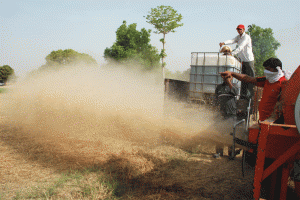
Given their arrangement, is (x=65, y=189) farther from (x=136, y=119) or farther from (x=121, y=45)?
(x=121, y=45)

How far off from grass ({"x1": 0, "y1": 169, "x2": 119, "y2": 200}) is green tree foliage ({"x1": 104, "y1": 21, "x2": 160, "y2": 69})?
23.0 metres

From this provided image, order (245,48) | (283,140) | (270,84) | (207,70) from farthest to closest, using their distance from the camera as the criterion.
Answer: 1. (207,70)
2. (245,48)
3. (270,84)
4. (283,140)

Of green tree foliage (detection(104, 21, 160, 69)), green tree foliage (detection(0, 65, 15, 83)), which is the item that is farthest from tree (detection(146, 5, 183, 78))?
green tree foliage (detection(0, 65, 15, 83))

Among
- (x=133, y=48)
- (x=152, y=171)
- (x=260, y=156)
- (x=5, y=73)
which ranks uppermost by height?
(x=133, y=48)

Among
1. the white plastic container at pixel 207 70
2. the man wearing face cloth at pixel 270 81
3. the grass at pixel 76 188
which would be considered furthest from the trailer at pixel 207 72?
the grass at pixel 76 188

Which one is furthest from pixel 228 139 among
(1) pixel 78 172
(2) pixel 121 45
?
(2) pixel 121 45

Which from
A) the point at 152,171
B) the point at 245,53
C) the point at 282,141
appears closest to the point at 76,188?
the point at 152,171

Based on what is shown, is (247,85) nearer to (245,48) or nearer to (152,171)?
(245,48)

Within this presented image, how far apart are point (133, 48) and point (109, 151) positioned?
73.8 ft

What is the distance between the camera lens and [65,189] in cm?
398

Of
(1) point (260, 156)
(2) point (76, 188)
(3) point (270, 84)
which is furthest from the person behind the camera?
(2) point (76, 188)

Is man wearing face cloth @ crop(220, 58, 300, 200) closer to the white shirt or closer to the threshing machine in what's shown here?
the threshing machine

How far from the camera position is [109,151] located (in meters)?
6.17

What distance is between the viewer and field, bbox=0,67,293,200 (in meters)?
4.16
